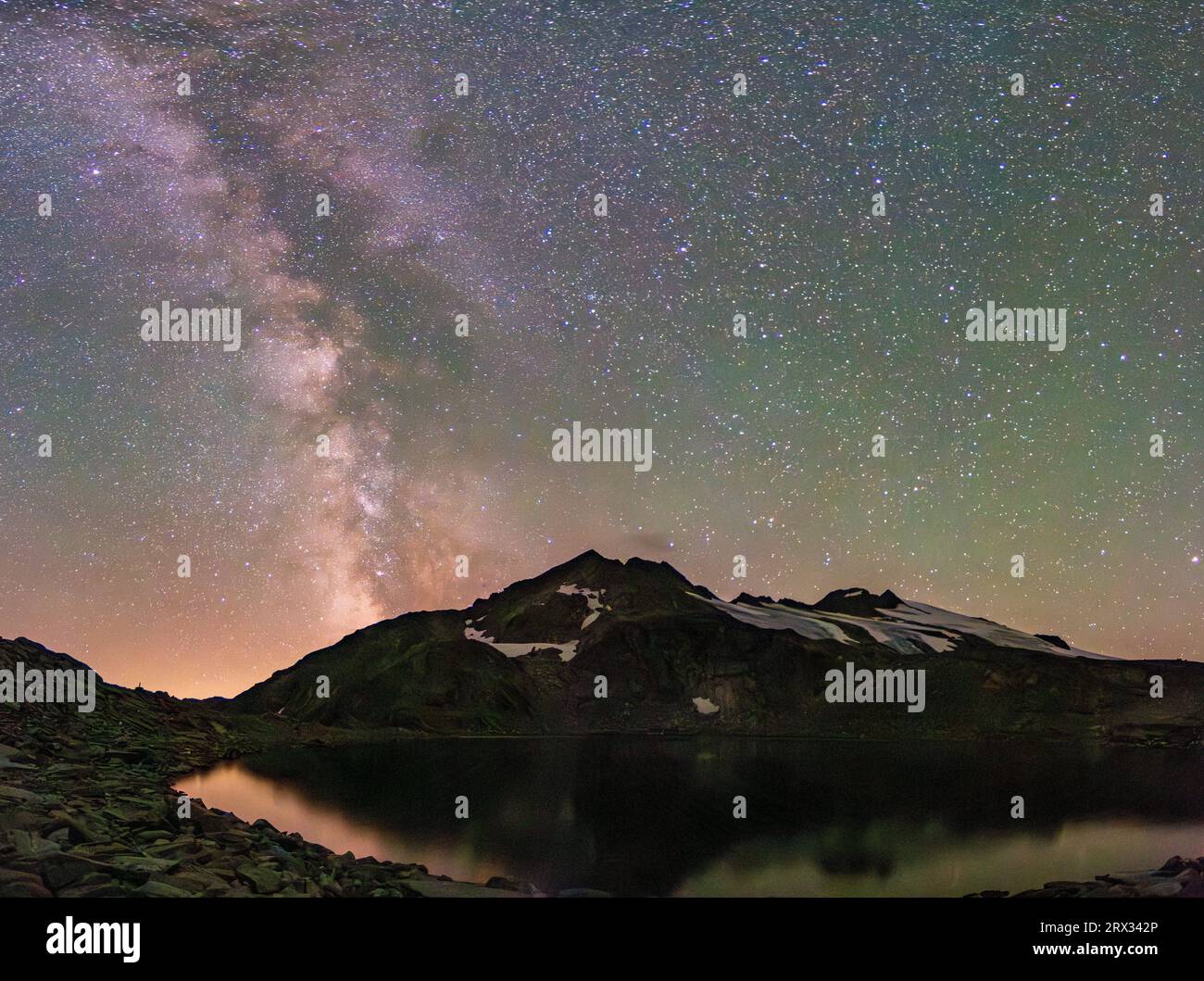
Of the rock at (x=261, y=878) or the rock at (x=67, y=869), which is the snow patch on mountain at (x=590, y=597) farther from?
the rock at (x=67, y=869)

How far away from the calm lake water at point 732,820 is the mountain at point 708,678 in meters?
50.9

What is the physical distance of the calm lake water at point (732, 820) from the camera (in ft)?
54.8

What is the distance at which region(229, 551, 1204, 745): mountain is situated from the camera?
102125mm

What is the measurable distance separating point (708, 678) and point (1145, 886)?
10856cm

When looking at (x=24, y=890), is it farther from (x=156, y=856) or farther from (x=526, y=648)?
(x=526, y=648)

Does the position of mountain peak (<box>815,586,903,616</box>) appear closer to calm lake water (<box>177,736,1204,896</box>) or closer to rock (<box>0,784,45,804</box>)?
calm lake water (<box>177,736,1204,896</box>)

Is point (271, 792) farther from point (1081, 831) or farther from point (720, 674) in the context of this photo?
point (720, 674)

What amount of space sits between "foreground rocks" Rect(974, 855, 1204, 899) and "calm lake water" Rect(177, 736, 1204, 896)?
2.23 metres

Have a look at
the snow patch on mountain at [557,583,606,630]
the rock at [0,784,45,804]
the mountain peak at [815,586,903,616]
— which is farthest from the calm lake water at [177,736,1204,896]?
the mountain peak at [815,586,903,616]

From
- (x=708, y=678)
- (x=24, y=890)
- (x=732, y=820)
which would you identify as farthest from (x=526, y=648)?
(x=24, y=890)

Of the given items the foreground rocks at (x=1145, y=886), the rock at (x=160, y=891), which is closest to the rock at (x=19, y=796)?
the rock at (x=160, y=891)
